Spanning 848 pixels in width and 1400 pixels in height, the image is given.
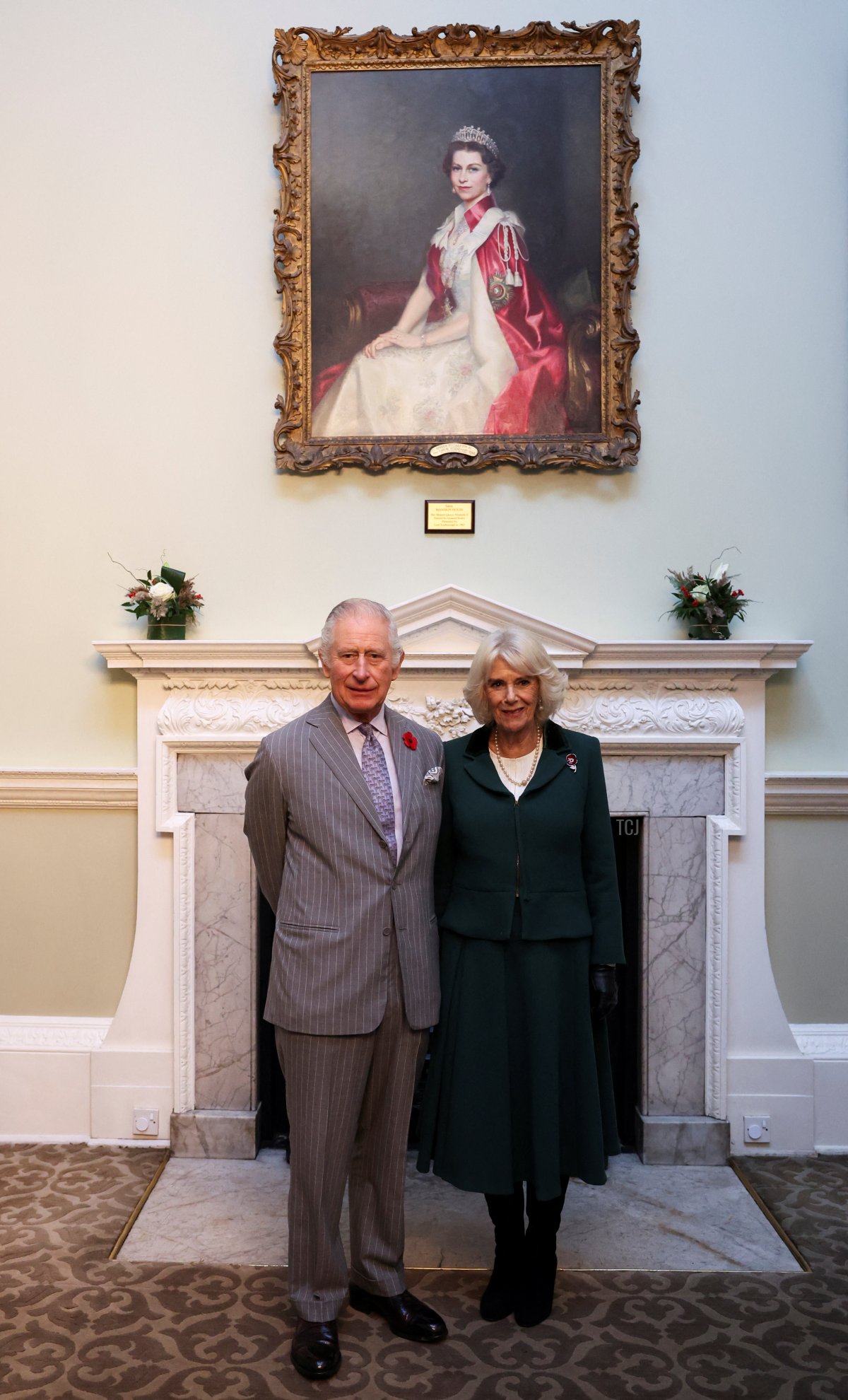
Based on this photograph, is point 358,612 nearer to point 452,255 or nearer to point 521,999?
point 521,999

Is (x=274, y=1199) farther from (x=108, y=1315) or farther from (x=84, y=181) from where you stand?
(x=84, y=181)

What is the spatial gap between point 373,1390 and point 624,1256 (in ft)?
3.17

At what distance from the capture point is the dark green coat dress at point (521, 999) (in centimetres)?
256

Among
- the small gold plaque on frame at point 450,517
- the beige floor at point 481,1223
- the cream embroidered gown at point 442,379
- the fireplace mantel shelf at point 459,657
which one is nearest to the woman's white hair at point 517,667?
the fireplace mantel shelf at point 459,657

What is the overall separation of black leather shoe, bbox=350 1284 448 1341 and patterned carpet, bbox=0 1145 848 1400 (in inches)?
1.3

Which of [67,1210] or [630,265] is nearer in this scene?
[67,1210]

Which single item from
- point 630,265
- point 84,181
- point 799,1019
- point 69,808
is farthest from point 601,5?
point 799,1019

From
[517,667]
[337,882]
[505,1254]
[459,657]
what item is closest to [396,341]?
[459,657]

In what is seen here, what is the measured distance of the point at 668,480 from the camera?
3.84m

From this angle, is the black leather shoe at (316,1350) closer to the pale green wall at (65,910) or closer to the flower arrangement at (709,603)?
the pale green wall at (65,910)

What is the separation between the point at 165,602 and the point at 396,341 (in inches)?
54.2

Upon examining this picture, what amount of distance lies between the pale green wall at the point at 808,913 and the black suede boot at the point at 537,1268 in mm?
1649

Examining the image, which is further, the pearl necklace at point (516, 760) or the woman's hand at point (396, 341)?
the woman's hand at point (396, 341)

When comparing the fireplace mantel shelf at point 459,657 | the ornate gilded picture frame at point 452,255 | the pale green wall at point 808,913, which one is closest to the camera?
the fireplace mantel shelf at point 459,657
